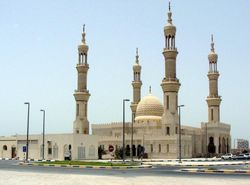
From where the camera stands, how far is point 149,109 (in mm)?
78938

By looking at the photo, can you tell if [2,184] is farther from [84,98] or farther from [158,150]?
[84,98]

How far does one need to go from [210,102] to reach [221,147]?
8679mm

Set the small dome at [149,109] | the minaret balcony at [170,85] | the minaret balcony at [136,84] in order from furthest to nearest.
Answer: the minaret balcony at [136,84], the small dome at [149,109], the minaret balcony at [170,85]

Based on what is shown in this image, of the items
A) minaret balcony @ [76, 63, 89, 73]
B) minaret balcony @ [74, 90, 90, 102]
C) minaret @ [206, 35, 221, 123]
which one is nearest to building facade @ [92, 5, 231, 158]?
minaret @ [206, 35, 221, 123]

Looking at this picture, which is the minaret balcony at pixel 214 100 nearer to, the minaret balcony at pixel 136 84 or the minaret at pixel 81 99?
the minaret balcony at pixel 136 84

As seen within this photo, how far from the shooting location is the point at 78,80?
7556cm

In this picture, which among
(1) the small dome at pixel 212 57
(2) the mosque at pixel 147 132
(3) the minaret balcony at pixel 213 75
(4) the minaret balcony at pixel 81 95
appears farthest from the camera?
(1) the small dome at pixel 212 57

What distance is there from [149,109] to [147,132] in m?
6.36

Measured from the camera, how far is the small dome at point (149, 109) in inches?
3077

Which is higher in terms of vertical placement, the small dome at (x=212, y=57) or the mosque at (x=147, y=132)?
the small dome at (x=212, y=57)

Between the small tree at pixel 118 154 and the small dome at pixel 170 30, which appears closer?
the small tree at pixel 118 154

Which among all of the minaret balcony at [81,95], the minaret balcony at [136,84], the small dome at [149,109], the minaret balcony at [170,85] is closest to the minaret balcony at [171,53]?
the minaret balcony at [170,85]

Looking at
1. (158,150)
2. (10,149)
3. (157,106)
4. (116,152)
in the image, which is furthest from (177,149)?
(10,149)

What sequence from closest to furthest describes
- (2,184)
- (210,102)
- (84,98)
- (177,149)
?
1. (2,184)
2. (177,149)
3. (84,98)
4. (210,102)
